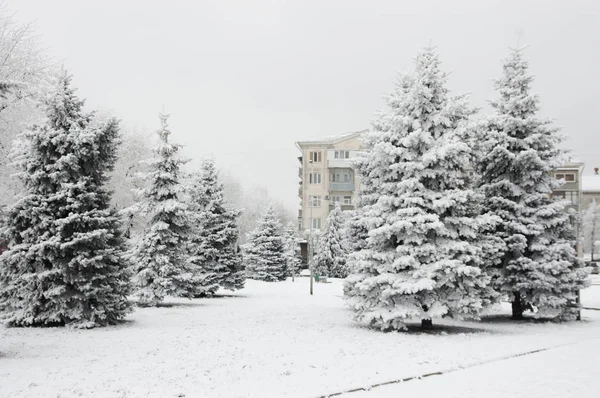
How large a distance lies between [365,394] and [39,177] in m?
13.6

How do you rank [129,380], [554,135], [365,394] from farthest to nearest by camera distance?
1. [554,135]
2. [129,380]
3. [365,394]

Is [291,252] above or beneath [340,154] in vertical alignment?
beneath

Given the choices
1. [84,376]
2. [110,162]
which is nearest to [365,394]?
[84,376]

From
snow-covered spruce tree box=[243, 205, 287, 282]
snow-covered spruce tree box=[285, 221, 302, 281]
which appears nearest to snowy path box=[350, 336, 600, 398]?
snow-covered spruce tree box=[243, 205, 287, 282]

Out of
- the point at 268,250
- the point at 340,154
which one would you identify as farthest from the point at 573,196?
the point at 268,250

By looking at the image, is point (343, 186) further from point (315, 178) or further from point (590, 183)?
point (590, 183)

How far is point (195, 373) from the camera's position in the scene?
425 inches

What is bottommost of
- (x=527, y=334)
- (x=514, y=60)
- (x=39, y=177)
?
(x=527, y=334)

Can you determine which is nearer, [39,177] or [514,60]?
[39,177]

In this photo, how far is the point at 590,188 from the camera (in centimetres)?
10606

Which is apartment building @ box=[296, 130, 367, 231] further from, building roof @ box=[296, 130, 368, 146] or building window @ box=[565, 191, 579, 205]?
building window @ box=[565, 191, 579, 205]

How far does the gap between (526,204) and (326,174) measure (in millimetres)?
49388

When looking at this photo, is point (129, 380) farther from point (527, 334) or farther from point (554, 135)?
point (554, 135)

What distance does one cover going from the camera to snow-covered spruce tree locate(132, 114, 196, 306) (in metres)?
26.8
